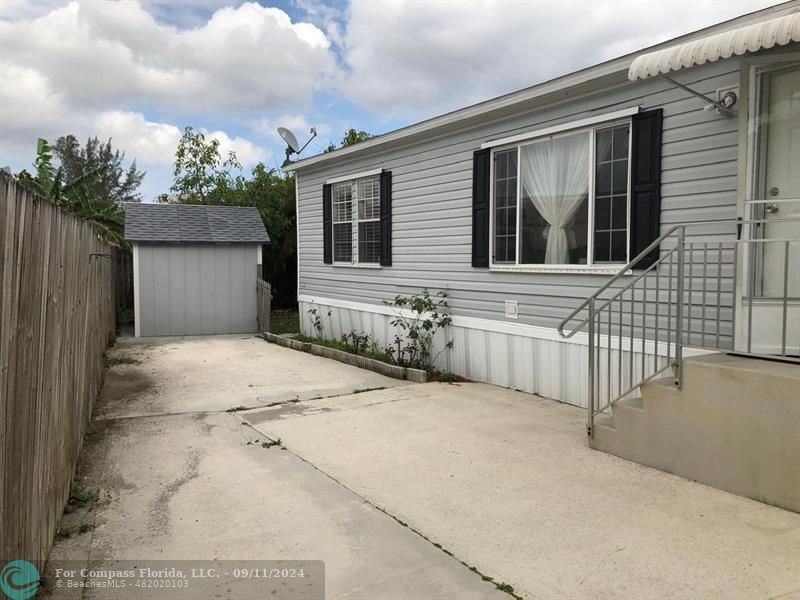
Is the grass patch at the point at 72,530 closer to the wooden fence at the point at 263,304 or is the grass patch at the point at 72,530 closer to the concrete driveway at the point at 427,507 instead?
the concrete driveway at the point at 427,507

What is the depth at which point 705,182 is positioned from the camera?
5.06 meters

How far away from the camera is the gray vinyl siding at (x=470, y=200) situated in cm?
500

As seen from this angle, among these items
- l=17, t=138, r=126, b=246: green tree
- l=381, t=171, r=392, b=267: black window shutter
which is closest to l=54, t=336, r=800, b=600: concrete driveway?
l=381, t=171, r=392, b=267: black window shutter

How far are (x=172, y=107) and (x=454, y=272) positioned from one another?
1847 cm

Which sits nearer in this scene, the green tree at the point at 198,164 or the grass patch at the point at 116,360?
the grass patch at the point at 116,360

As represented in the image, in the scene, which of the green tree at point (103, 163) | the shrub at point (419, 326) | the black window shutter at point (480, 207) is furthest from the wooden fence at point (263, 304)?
the green tree at point (103, 163)

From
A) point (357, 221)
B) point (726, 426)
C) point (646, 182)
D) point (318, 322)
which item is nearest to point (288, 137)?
point (357, 221)

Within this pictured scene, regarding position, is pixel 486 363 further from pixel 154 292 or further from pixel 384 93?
pixel 384 93

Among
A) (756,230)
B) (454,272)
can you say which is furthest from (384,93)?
(756,230)

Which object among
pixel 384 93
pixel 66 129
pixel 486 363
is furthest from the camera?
pixel 66 129

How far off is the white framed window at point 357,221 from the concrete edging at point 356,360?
1607 millimetres

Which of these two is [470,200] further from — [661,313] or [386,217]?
[661,313]

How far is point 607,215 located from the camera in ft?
Result: 19.4

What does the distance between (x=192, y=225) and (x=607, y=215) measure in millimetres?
9500
